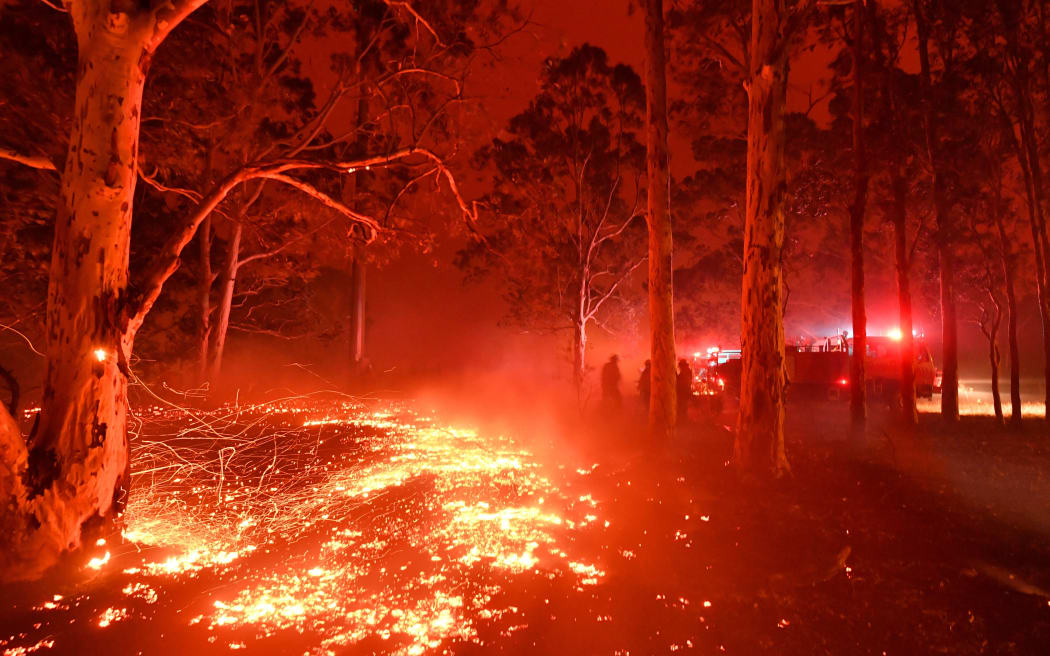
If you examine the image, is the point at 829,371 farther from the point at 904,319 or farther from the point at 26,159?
the point at 26,159

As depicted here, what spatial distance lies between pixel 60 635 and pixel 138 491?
3775 mm

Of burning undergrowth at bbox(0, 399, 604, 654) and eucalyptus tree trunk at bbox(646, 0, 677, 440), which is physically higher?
eucalyptus tree trunk at bbox(646, 0, 677, 440)

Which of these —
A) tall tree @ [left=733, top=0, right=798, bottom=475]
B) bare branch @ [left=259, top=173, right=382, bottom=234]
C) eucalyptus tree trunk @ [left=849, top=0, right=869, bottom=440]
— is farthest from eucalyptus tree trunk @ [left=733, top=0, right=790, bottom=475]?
bare branch @ [left=259, top=173, right=382, bottom=234]

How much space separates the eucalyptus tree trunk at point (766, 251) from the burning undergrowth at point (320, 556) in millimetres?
2886

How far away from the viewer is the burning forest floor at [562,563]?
15.0ft

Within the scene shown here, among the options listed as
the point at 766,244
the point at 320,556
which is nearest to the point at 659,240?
the point at 766,244

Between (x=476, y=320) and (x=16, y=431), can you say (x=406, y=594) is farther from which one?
(x=476, y=320)

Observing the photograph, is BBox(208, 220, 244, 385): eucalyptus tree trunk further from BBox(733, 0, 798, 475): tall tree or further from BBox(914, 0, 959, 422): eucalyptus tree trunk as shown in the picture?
BBox(914, 0, 959, 422): eucalyptus tree trunk

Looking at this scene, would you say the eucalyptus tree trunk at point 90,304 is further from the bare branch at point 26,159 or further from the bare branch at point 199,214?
the bare branch at point 26,159

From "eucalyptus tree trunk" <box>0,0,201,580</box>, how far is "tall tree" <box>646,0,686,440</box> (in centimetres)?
819

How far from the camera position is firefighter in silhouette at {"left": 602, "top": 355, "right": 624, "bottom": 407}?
18.6 meters

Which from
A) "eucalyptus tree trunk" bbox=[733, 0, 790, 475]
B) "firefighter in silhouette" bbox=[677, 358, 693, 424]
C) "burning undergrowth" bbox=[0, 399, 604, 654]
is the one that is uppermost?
"eucalyptus tree trunk" bbox=[733, 0, 790, 475]

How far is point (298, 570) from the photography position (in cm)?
578

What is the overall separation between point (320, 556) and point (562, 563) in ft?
8.00
